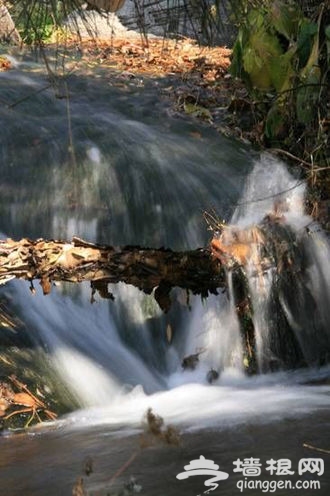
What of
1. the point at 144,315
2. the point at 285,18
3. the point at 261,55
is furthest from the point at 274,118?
the point at 285,18

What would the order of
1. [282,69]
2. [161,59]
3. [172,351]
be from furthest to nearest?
[161,59] → [172,351] → [282,69]

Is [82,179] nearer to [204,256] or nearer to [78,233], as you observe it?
[78,233]

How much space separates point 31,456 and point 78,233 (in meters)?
2.72

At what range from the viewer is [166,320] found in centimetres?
590

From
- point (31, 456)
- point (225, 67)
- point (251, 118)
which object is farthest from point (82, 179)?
point (225, 67)

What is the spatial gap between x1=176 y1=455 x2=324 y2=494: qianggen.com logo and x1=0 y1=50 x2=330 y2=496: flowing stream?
4cm

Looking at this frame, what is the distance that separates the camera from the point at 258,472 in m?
3.11

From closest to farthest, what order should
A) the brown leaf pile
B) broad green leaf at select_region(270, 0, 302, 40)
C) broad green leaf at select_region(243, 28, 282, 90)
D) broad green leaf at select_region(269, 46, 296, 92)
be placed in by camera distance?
broad green leaf at select_region(270, 0, 302, 40), broad green leaf at select_region(269, 46, 296, 92), broad green leaf at select_region(243, 28, 282, 90), the brown leaf pile

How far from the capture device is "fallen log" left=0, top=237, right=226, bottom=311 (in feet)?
13.7

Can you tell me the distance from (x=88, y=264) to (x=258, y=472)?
143 centimetres

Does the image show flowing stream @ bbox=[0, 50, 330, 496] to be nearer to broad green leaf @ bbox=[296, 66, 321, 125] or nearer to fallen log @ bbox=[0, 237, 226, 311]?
fallen log @ bbox=[0, 237, 226, 311]

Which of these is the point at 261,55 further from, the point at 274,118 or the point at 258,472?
the point at 258,472

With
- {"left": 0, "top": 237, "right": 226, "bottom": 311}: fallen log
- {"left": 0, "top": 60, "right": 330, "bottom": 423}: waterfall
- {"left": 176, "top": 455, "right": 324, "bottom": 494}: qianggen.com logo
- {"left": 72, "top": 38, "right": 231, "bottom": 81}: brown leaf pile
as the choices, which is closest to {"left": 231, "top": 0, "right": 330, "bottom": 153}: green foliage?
{"left": 0, "top": 60, "right": 330, "bottom": 423}: waterfall

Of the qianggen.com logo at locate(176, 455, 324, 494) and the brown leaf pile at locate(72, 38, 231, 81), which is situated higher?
the brown leaf pile at locate(72, 38, 231, 81)
